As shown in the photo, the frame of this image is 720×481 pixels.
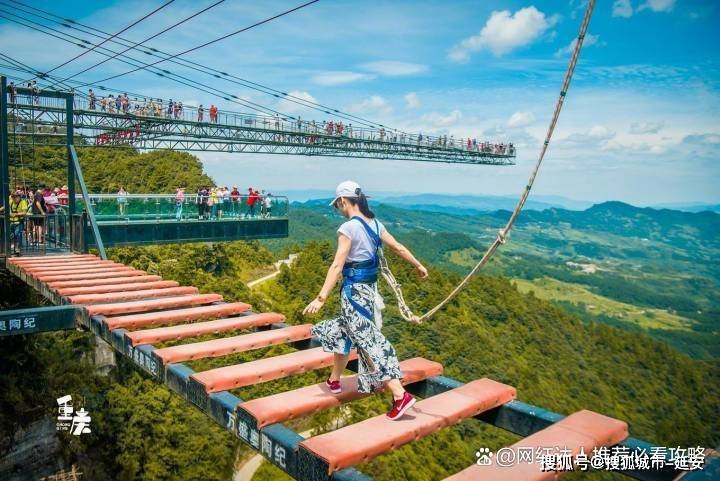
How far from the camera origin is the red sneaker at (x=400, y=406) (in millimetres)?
3699

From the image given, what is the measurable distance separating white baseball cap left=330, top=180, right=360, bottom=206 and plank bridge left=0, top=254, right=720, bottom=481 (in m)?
1.46

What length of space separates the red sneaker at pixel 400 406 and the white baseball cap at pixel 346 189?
147 centimetres

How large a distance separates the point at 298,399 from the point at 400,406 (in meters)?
0.79

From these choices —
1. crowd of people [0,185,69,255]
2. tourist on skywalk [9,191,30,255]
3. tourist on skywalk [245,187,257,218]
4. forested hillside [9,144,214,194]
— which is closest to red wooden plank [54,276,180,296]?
crowd of people [0,185,69,255]

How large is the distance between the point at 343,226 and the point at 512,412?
6.36 feet

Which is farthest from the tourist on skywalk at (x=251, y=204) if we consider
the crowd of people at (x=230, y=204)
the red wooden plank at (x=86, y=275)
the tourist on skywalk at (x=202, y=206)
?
the red wooden plank at (x=86, y=275)

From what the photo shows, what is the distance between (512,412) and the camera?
4230 mm

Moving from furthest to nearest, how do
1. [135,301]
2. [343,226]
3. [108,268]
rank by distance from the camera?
[108,268]
[135,301]
[343,226]

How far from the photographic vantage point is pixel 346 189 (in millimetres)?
4059

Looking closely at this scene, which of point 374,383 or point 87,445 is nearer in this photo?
point 374,383

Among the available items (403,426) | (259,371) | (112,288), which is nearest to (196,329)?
(259,371)

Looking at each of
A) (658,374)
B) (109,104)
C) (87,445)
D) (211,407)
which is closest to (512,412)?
(211,407)

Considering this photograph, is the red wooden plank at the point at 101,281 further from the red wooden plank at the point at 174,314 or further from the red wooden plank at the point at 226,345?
the red wooden plank at the point at 226,345

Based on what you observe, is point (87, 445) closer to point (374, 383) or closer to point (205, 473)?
point (205, 473)
